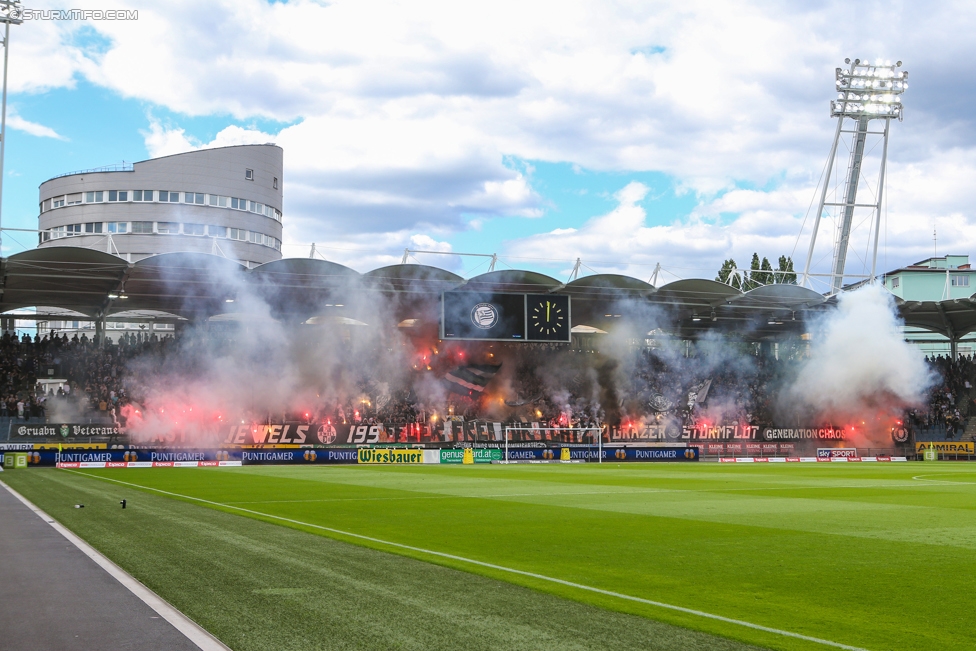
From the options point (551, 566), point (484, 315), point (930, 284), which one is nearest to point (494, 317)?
point (484, 315)

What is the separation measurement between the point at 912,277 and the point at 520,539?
9198 cm

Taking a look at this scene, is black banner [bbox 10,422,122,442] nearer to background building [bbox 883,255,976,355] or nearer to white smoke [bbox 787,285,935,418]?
white smoke [bbox 787,285,935,418]

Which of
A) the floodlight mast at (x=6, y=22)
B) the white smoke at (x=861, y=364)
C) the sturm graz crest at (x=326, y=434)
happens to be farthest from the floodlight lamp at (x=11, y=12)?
the white smoke at (x=861, y=364)

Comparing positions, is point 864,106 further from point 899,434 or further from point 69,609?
point 69,609

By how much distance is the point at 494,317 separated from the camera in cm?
4944

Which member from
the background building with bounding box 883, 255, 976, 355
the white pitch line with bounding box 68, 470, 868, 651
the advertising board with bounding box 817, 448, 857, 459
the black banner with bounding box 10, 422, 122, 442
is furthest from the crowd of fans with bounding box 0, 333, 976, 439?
the white pitch line with bounding box 68, 470, 868, 651

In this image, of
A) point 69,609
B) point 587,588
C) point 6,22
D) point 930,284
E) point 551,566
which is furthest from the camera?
point 930,284

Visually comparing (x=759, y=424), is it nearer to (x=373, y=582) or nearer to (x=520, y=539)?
(x=520, y=539)

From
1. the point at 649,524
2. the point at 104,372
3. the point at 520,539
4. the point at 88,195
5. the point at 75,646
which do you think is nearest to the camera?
the point at 75,646

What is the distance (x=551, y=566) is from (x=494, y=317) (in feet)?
128

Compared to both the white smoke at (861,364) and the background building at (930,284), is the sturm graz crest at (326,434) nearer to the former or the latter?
the white smoke at (861,364)

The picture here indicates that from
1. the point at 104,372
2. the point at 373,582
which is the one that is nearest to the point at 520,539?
the point at 373,582

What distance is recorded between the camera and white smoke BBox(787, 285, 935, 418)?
180ft

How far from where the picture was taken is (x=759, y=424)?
5994 cm
